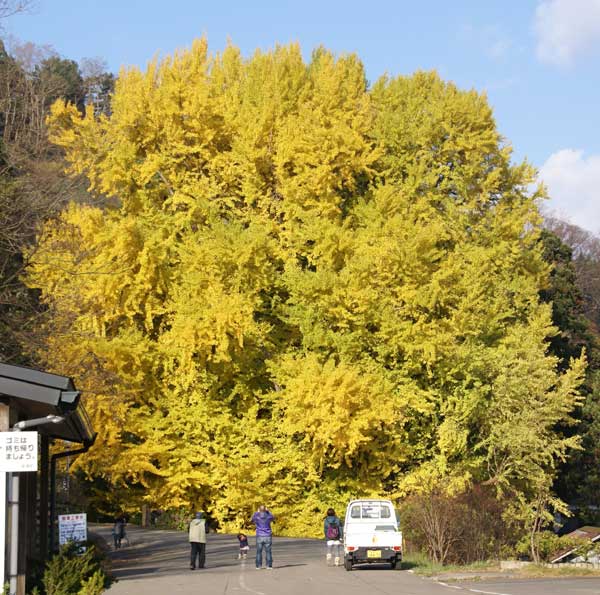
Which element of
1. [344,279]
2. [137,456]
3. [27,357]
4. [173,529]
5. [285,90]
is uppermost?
[285,90]

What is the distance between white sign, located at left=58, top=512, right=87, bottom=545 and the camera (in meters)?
22.2

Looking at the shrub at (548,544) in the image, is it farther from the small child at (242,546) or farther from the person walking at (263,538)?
the small child at (242,546)

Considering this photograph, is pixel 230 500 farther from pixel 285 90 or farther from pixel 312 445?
pixel 285 90

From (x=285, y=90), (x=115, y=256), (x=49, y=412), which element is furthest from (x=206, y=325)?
(x=49, y=412)

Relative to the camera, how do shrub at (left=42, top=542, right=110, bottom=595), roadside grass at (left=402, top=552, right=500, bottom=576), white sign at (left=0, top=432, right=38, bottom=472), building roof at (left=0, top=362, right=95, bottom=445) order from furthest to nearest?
roadside grass at (left=402, top=552, right=500, bottom=576), shrub at (left=42, top=542, right=110, bottom=595), building roof at (left=0, top=362, right=95, bottom=445), white sign at (left=0, top=432, right=38, bottom=472)

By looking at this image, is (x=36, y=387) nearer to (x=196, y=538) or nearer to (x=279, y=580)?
(x=279, y=580)

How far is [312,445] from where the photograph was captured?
38.0 metres

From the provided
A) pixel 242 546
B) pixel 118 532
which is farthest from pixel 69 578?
pixel 118 532

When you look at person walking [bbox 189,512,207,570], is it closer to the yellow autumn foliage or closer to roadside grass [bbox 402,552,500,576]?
roadside grass [bbox 402,552,500,576]

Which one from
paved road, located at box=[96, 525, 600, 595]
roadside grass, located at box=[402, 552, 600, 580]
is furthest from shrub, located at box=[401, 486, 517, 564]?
paved road, located at box=[96, 525, 600, 595]

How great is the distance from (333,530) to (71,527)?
8005 millimetres

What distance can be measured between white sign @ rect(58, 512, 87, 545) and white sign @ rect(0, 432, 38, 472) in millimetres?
8431

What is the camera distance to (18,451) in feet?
46.4

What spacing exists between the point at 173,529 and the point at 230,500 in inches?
130
